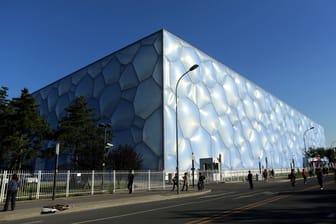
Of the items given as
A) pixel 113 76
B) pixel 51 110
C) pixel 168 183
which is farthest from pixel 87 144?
pixel 51 110

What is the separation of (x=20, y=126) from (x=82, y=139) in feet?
19.6

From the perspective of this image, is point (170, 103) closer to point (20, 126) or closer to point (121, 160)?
point (121, 160)

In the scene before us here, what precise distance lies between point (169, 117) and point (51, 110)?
32.6 metres

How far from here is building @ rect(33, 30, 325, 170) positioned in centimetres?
4203

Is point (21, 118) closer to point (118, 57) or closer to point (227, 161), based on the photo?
point (118, 57)

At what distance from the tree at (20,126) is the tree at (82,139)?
2785 mm

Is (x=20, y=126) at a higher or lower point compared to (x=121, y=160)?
higher

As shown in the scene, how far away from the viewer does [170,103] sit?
42875 mm

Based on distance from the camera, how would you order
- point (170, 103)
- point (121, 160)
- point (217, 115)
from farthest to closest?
point (217, 115) → point (170, 103) → point (121, 160)

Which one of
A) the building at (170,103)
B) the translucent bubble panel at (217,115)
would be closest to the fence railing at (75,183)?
the building at (170,103)

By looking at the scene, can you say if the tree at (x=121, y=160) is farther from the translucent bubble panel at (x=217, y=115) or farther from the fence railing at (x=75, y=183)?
the translucent bubble panel at (x=217, y=115)

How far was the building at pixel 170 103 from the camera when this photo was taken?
4203cm

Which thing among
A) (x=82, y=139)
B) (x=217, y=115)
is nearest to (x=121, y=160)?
(x=82, y=139)

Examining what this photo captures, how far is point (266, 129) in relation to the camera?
69.8m
